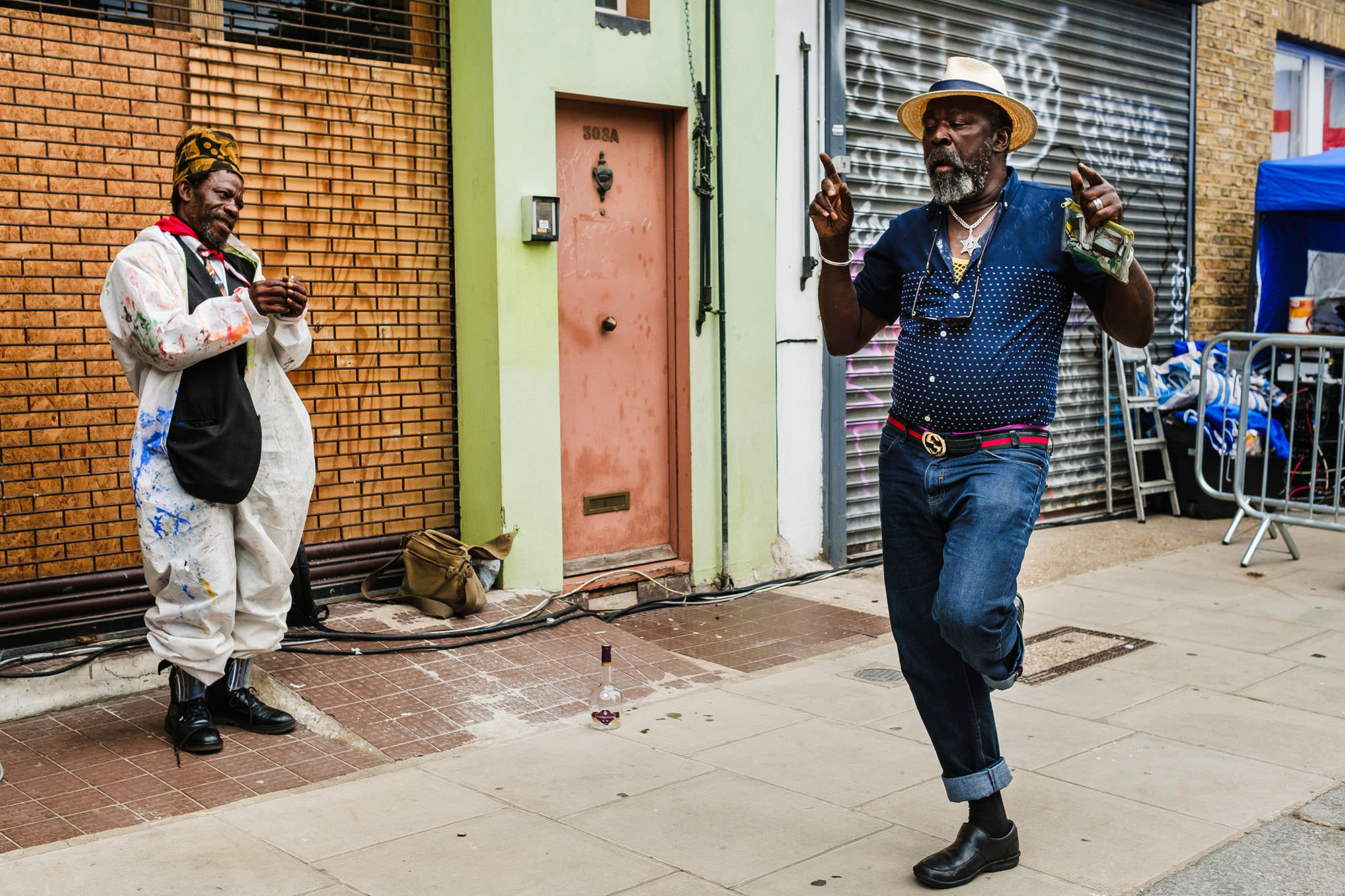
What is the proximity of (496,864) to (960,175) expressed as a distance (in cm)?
239

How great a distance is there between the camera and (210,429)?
4.51m

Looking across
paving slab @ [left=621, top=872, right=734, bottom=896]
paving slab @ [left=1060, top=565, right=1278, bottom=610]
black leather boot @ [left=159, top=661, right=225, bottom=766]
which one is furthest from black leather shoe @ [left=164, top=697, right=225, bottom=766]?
paving slab @ [left=1060, top=565, right=1278, bottom=610]

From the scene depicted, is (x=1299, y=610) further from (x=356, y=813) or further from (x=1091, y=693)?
(x=356, y=813)

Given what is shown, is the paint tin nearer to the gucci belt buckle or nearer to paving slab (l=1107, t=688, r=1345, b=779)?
paving slab (l=1107, t=688, r=1345, b=779)

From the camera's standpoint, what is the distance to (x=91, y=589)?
5.41 meters

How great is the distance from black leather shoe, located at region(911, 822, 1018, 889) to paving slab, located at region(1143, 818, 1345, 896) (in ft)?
1.27

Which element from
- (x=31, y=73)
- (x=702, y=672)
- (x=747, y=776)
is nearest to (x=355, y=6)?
(x=31, y=73)

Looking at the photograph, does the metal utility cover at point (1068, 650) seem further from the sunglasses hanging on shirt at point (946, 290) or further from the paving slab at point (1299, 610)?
the sunglasses hanging on shirt at point (946, 290)

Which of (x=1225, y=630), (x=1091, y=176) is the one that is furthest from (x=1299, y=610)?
(x=1091, y=176)

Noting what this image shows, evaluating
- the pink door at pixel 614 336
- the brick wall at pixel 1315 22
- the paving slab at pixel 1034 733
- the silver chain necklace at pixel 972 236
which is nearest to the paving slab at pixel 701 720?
the paving slab at pixel 1034 733

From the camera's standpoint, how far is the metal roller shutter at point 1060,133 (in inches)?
327

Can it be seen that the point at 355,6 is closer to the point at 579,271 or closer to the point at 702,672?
the point at 579,271

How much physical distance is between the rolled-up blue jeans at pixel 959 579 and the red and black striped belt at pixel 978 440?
18 millimetres

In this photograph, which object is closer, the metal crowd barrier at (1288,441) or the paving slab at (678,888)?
the paving slab at (678,888)
